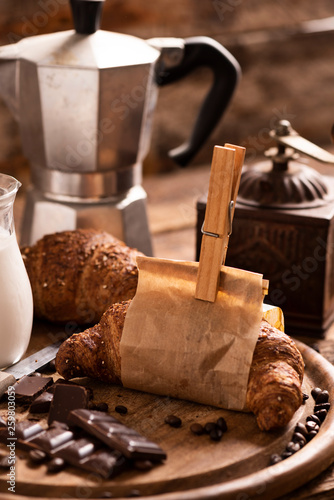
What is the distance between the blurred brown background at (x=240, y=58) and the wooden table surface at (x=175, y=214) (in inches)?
6.2

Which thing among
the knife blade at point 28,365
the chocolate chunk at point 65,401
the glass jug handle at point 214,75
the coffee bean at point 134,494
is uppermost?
the glass jug handle at point 214,75

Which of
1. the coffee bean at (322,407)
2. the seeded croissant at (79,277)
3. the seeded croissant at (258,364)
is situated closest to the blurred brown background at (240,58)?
the seeded croissant at (79,277)

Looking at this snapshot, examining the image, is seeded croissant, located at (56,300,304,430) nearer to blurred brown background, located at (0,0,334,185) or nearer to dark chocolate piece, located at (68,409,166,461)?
dark chocolate piece, located at (68,409,166,461)

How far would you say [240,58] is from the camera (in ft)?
8.29

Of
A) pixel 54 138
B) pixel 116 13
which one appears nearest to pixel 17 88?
pixel 54 138

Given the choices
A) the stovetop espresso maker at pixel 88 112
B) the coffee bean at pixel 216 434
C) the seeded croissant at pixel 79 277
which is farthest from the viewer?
the stovetop espresso maker at pixel 88 112

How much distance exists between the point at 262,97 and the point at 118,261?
5.06ft

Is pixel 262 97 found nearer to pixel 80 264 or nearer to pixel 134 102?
pixel 134 102

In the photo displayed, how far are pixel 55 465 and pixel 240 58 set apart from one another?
191 centimetres

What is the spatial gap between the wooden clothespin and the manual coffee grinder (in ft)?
1.12

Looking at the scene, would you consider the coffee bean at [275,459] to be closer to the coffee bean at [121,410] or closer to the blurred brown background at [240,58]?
the coffee bean at [121,410]

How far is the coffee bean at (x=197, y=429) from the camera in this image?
101cm

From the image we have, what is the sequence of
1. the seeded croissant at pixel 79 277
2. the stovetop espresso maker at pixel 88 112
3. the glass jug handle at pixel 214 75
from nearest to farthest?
the seeded croissant at pixel 79 277, the stovetop espresso maker at pixel 88 112, the glass jug handle at pixel 214 75

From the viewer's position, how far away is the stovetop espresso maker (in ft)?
4.66
